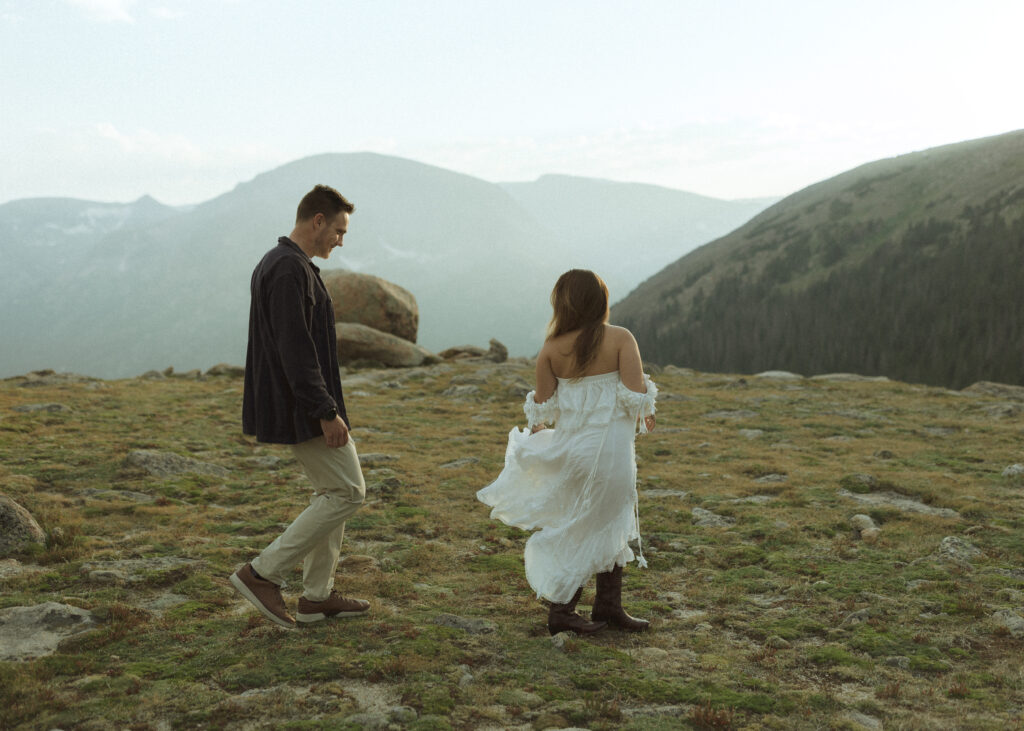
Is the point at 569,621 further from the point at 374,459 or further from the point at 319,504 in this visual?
the point at 374,459

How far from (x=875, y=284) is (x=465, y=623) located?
125721 millimetres

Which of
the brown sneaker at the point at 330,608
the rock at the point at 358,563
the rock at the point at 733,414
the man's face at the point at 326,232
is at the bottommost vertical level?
the rock at the point at 733,414

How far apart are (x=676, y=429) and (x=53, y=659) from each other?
53.6ft

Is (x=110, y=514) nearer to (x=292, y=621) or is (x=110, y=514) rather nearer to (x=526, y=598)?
(x=292, y=621)

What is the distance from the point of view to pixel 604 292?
632 cm

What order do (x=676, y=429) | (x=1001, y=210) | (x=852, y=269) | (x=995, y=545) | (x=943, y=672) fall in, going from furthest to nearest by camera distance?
(x=852, y=269) → (x=1001, y=210) → (x=676, y=429) → (x=995, y=545) → (x=943, y=672)

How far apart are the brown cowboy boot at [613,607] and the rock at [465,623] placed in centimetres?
96

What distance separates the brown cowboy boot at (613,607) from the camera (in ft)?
22.0

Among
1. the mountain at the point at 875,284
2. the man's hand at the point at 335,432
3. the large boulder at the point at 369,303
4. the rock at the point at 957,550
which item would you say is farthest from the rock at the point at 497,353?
the mountain at the point at 875,284

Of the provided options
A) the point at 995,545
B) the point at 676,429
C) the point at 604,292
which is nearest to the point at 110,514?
the point at 604,292

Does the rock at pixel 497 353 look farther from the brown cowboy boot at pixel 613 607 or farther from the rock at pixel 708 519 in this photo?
the brown cowboy boot at pixel 613 607

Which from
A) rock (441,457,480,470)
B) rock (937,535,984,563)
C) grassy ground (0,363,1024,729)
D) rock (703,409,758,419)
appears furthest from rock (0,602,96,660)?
rock (703,409,758,419)

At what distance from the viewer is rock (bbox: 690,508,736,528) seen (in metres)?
10.8

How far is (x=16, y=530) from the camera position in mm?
8422
